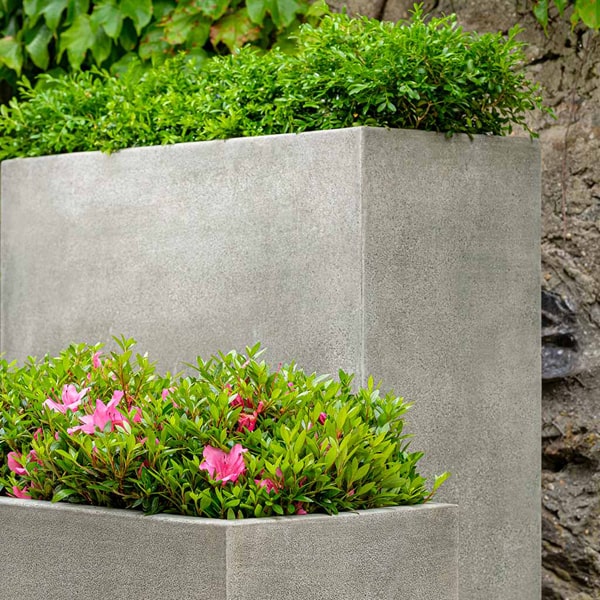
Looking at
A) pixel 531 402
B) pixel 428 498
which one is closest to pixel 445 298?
pixel 531 402

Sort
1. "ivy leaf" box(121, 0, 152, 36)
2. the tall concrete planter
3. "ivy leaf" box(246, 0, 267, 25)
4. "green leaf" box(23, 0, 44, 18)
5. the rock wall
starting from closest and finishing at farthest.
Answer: the tall concrete planter, the rock wall, "ivy leaf" box(246, 0, 267, 25), "ivy leaf" box(121, 0, 152, 36), "green leaf" box(23, 0, 44, 18)

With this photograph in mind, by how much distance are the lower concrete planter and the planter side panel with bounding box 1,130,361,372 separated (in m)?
1.11

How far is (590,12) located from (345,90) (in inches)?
44.0

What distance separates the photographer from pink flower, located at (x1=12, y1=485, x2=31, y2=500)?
275 cm

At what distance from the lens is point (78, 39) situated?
17.8 feet

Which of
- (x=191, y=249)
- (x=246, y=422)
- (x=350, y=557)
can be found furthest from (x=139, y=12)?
(x=350, y=557)

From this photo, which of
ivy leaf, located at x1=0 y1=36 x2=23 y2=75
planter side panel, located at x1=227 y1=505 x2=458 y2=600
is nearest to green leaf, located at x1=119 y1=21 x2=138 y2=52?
ivy leaf, located at x1=0 y1=36 x2=23 y2=75

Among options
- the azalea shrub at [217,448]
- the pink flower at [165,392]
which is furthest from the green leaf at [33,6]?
the pink flower at [165,392]

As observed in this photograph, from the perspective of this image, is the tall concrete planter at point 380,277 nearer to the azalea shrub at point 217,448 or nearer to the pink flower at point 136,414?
the azalea shrub at point 217,448

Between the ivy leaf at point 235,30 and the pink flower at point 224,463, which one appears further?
the ivy leaf at point 235,30

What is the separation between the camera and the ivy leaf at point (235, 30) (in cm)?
507

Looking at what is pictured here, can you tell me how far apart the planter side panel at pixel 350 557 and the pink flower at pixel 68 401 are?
0.73 m

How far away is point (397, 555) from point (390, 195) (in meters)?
1.45

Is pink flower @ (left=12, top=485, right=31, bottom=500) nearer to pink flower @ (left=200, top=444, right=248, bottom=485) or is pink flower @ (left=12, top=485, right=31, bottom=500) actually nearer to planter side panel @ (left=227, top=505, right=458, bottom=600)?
pink flower @ (left=200, top=444, right=248, bottom=485)
